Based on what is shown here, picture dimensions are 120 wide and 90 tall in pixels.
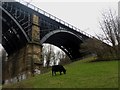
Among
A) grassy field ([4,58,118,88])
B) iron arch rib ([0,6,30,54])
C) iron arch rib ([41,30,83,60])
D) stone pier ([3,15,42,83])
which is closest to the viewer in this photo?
grassy field ([4,58,118,88])

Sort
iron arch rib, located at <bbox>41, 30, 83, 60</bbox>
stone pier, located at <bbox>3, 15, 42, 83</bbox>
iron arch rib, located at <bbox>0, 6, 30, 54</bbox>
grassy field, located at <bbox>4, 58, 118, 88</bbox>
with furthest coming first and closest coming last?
1. iron arch rib, located at <bbox>41, 30, 83, 60</bbox>
2. stone pier, located at <bbox>3, 15, 42, 83</bbox>
3. iron arch rib, located at <bbox>0, 6, 30, 54</bbox>
4. grassy field, located at <bbox>4, 58, 118, 88</bbox>

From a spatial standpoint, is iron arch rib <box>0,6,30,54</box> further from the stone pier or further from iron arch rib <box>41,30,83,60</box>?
iron arch rib <box>41,30,83,60</box>

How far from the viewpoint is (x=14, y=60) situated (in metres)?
56.6

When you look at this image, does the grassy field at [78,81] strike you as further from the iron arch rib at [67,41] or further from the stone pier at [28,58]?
the iron arch rib at [67,41]

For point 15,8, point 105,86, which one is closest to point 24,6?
point 15,8

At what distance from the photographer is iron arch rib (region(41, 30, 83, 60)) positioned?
64.7 m

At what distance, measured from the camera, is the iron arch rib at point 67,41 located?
64706mm

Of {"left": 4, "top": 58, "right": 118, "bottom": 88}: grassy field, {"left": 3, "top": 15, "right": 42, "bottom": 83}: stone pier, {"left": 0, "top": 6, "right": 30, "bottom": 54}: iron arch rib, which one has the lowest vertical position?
{"left": 4, "top": 58, "right": 118, "bottom": 88}: grassy field

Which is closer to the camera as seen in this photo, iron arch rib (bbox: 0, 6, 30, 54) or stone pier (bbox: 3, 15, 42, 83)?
iron arch rib (bbox: 0, 6, 30, 54)

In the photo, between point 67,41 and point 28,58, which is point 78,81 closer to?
point 28,58

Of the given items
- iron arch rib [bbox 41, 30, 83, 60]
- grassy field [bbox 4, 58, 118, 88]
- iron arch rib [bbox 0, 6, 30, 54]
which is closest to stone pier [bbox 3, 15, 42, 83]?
iron arch rib [bbox 0, 6, 30, 54]

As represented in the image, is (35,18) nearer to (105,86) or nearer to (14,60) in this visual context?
(14,60)

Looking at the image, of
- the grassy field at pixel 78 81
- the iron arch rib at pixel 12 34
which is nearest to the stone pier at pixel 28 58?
the iron arch rib at pixel 12 34

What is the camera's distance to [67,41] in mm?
72438
